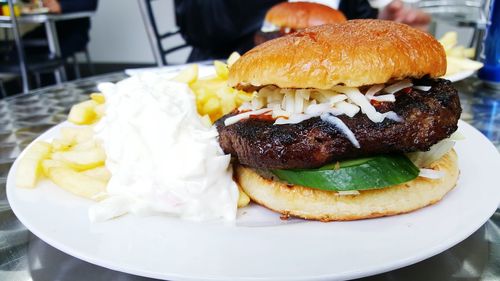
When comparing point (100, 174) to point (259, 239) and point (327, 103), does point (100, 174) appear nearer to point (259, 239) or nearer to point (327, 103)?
point (259, 239)

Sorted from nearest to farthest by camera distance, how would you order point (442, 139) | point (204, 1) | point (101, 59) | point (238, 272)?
1. point (238, 272)
2. point (442, 139)
3. point (204, 1)
4. point (101, 59)

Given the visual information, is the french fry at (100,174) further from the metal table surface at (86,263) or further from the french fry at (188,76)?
the french fry at (188,76)

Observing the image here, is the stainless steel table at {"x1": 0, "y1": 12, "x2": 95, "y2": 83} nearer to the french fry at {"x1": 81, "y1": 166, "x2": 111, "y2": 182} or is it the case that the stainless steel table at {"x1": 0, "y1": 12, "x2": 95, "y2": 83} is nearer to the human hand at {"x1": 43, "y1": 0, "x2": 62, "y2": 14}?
the human hand at {"x1": 43, "y1": 0, "x2": 62, "y2": 14}

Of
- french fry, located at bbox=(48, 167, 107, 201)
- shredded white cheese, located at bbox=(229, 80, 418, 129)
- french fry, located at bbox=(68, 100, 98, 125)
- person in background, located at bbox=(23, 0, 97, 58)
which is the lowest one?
person in background, located at bbox=(23, 0, 97, 58)

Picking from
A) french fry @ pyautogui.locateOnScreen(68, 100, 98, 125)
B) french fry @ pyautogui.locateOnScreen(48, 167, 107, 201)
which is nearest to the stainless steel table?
french fry @ pyautogui.locateOnScreen(68, 100, 98, 125)

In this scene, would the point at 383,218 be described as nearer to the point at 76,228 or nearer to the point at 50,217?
the point at 76,228

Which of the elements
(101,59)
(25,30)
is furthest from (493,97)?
(101,59)

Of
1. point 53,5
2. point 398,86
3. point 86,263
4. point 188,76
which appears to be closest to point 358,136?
point 398,86
